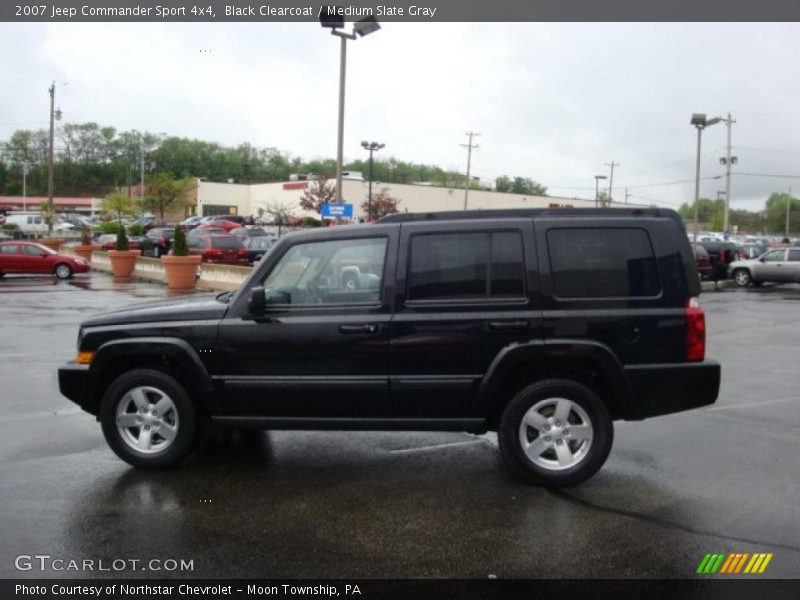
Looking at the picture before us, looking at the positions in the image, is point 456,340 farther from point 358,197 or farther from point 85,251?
point 358,197

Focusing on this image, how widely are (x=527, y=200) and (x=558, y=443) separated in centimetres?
9012

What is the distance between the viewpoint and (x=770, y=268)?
29.0 meters

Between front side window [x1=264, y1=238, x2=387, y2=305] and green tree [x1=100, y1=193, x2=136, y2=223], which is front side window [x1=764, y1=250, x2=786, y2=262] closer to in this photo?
front side window [x1=264, y1=238, x2=387, y2=305]

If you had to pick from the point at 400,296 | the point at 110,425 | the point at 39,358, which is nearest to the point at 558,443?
the point at 400,296

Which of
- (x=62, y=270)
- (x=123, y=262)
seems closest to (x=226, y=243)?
(x=123, y=262)

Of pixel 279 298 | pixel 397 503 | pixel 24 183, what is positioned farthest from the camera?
pixel 24 183

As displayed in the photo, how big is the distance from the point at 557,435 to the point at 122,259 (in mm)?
26311

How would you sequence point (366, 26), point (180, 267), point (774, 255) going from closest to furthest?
point (366, 26)
point (180, 267)
point (774, 255)

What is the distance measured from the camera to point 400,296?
5.54 m

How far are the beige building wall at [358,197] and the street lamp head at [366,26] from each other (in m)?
57.0

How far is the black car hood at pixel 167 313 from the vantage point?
18.8 ft

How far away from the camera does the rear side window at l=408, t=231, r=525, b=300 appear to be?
18.1ft

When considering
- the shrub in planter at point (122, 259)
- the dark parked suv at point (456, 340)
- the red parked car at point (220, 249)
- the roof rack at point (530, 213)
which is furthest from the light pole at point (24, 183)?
the roof rack at point (530, 213)

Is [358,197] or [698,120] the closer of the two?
[698,120]
